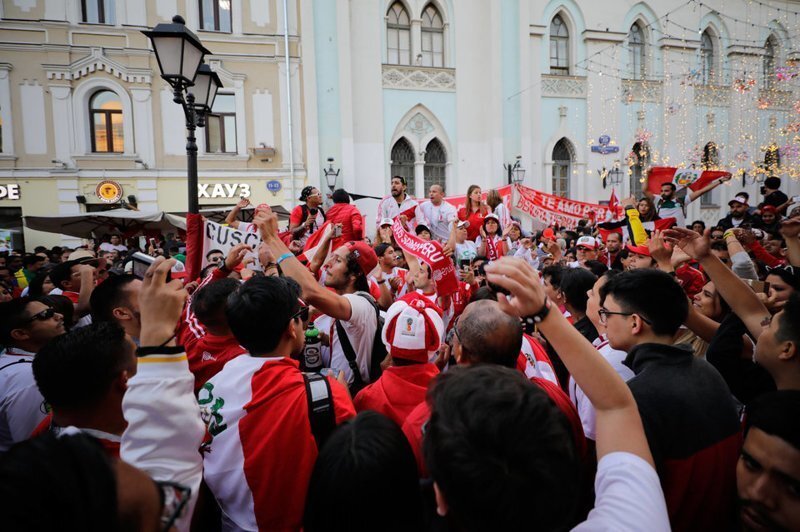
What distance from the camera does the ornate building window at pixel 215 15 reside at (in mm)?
16219

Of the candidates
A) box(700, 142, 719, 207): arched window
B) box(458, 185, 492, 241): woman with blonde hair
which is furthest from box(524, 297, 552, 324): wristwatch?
box(700, 142, 719, 207): arched window

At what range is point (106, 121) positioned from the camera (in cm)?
1559

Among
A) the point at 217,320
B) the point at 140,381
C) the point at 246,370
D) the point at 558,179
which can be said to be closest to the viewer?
the point at 140,381

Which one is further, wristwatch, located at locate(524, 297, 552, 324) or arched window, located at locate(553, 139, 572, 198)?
arched window, located at locate(553, 139, 572, 198)

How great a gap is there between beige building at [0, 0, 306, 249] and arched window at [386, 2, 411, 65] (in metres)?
3.80

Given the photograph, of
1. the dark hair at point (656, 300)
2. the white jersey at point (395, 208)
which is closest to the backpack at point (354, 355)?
the dark hair at point (656, 300)

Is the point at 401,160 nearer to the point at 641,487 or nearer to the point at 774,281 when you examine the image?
the point at 774,281

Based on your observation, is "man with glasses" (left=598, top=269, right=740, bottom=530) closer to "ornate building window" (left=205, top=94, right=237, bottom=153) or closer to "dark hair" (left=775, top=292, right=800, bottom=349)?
"dark hair" (left=775, top=292, right=800, bottom=349)

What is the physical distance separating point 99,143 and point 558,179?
62.4 feet

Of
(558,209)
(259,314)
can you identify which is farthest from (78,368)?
(558,209)

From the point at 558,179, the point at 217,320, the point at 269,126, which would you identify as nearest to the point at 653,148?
the point at 558,179

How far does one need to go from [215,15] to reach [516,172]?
13379 millimetres

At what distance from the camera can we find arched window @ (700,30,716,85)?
20938mm

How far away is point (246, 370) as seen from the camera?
6.23 ft
